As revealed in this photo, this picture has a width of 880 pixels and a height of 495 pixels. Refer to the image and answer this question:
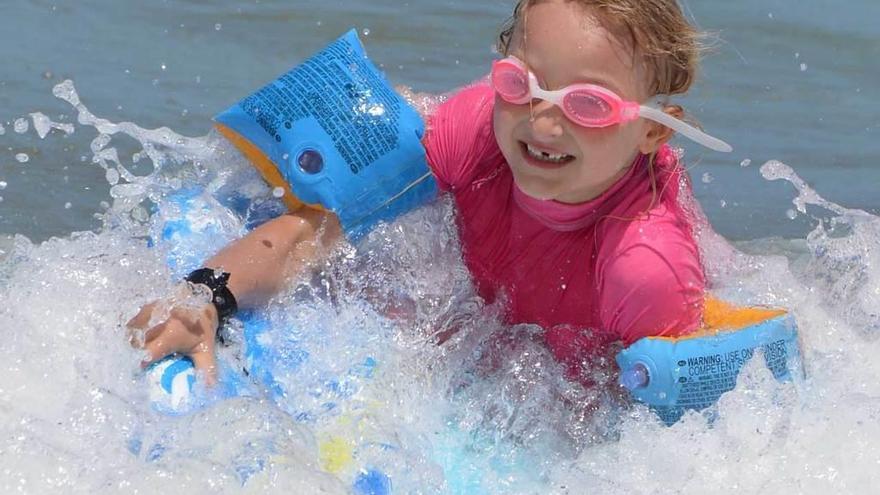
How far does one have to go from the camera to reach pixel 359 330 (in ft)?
11.8

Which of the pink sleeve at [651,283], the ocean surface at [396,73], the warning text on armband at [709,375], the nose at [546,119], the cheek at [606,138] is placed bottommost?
the ocean surface at [396,73]

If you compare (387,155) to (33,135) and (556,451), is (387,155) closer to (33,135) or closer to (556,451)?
(556,451)

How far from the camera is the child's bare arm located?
130 inches

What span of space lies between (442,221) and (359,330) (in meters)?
0.37

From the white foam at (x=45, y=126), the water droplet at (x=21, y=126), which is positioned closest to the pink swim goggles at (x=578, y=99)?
the white foam at (x=45, y=126)

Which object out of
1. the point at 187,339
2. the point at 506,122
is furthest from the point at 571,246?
the point at 187,339

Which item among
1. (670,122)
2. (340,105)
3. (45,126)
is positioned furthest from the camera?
(45,126)

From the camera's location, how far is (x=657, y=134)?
343 cm

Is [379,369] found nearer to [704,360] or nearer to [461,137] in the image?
[461,137]

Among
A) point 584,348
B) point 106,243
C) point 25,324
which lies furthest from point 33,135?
point 584,348

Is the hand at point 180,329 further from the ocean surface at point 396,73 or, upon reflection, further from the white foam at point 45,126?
the ocean surface at point 396,73

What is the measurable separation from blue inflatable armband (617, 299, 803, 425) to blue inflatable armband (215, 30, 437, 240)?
740 mm

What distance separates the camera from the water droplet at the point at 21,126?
5.01 meters

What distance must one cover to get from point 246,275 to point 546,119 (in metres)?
0.86
